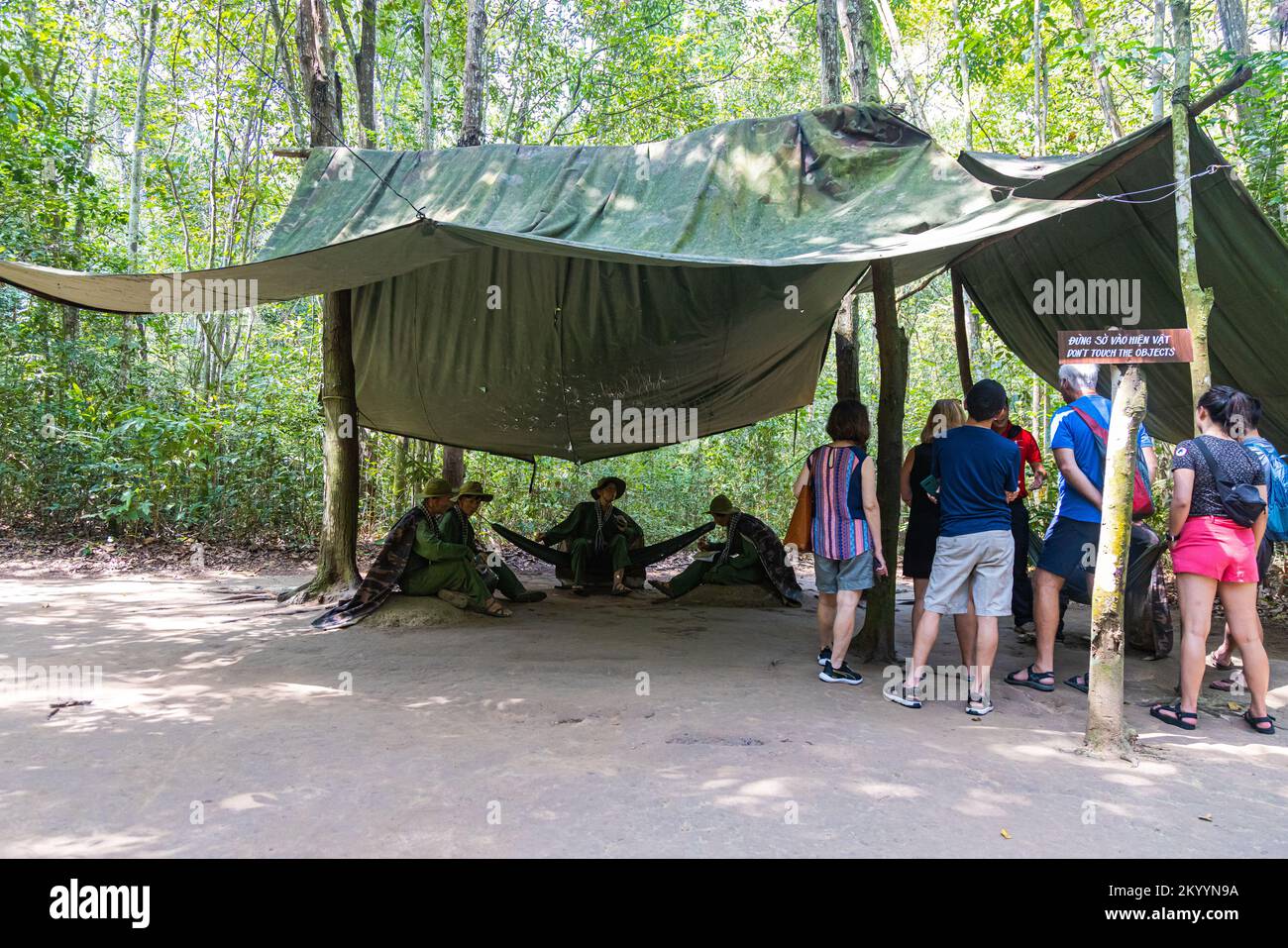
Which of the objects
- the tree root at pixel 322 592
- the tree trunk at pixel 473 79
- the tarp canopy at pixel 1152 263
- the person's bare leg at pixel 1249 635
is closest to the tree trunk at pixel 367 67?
the tree trunk at pixel 473 79

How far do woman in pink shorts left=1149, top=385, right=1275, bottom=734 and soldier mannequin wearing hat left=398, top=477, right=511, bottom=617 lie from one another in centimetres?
359

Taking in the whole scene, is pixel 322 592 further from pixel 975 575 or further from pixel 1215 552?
pixel 1215 552

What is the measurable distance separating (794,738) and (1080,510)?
5.08 feet

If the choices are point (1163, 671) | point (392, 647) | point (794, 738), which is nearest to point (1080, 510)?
point (1163, 671)

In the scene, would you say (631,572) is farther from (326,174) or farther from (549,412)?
(326,174)

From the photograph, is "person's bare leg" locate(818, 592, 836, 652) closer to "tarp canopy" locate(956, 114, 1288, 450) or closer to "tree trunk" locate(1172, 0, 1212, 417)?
"tree trunk" locate(1172, 0, 1212, 417)

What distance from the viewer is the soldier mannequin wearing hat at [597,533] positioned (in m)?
6.08

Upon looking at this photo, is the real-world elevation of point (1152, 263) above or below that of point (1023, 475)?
above

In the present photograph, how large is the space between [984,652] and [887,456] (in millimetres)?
1085

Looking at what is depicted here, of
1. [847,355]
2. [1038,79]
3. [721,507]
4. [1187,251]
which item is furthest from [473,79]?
[1187,251]

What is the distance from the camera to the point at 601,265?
461cm

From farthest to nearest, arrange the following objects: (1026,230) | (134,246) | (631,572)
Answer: (134,246) < (631,572) < (1026,230)

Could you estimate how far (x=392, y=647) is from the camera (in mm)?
3920

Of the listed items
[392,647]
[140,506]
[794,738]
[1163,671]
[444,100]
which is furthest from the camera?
[444,100]
